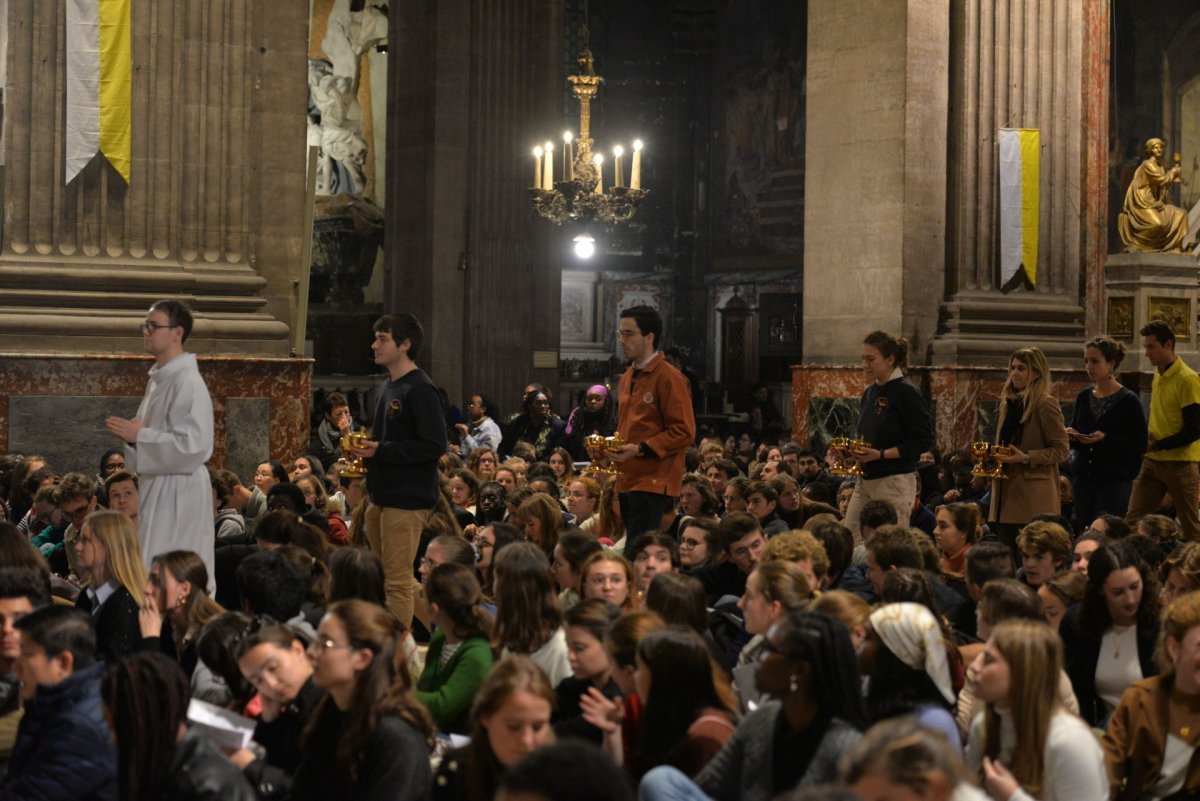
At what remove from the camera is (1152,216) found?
16.5 meters

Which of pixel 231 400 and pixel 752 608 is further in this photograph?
pixel 231 400

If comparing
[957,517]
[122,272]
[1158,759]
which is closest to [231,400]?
[122,272]

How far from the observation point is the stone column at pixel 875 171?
45.7 ft

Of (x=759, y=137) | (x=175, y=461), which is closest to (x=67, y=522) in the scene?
(x=175, y=461)

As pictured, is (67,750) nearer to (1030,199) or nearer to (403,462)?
(403,462)

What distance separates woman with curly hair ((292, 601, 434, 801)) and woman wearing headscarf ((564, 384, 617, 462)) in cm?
900

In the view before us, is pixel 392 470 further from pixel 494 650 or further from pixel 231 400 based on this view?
pixel 231 400

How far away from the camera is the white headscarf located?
497 cm

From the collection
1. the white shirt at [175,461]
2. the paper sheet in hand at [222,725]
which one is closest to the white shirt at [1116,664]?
the paper sheet in hand at [222,725]

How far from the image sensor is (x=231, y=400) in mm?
11633

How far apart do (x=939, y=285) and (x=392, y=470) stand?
24.0 ft

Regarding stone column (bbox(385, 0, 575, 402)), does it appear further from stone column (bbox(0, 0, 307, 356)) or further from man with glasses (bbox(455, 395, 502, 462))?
stone column (bbox(0, 0, 307, 356))

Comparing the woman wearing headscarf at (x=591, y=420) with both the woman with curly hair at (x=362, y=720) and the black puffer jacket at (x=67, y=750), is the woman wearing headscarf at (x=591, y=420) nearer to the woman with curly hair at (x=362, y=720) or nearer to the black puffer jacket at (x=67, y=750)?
the woman with curly hair at (x=362, y=720)

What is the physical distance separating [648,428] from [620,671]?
135 inches
